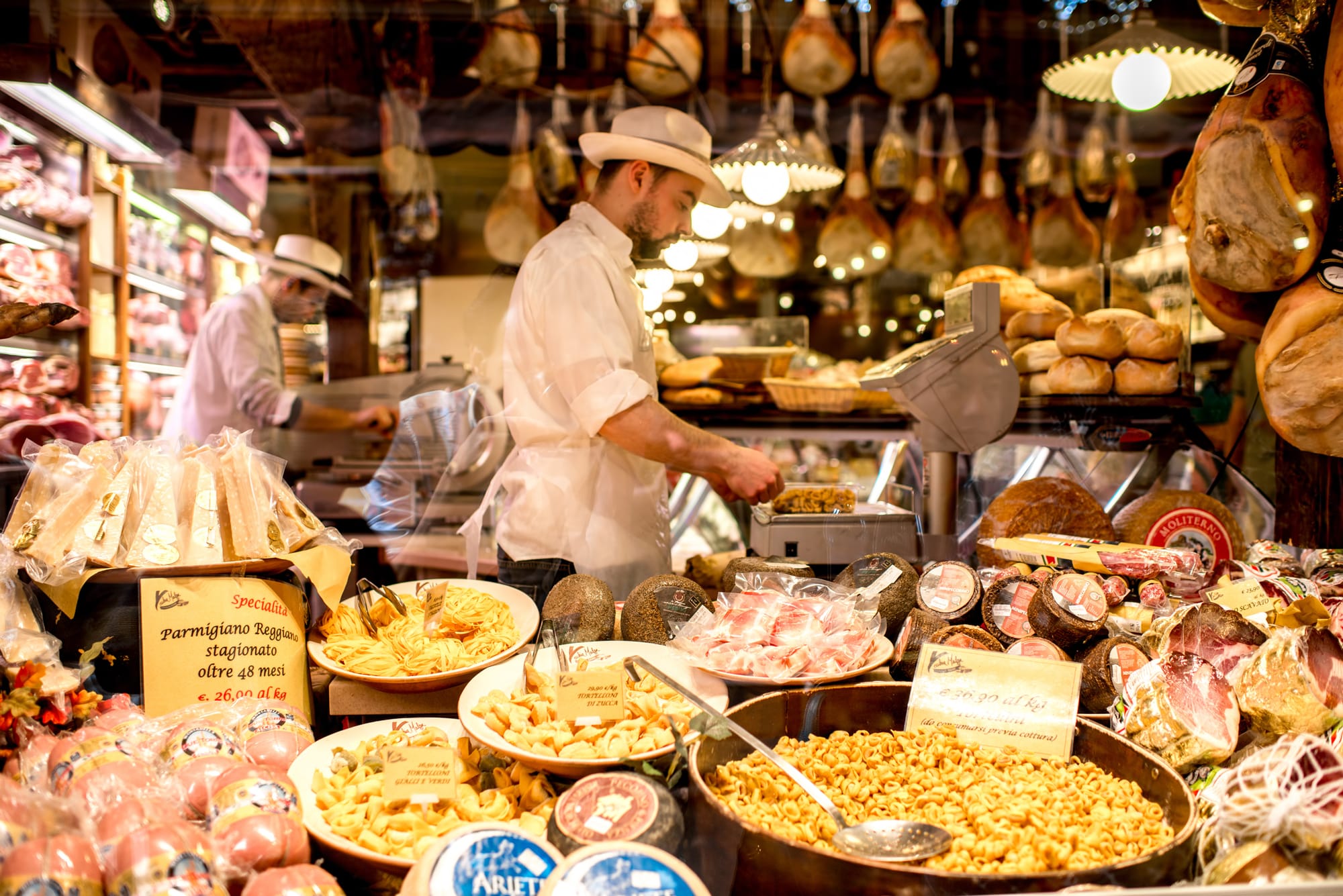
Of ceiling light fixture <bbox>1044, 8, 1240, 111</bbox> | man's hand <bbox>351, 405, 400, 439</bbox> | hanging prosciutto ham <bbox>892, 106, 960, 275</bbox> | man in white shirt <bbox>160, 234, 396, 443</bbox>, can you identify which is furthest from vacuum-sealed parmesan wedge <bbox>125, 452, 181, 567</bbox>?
hanging prosciutto ham <bbox>892, 106, 960, 275</bbox>

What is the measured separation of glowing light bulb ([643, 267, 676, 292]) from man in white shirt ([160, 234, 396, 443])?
151 centimetres

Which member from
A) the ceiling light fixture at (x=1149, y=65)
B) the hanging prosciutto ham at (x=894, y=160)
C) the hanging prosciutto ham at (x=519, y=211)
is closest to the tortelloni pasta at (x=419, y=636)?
the ceiling light fixture at (x=1149, y=65)

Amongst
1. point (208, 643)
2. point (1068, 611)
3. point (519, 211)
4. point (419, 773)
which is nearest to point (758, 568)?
point (1068, 611)

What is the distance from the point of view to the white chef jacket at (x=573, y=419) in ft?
6.60

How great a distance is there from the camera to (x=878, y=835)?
1000mm

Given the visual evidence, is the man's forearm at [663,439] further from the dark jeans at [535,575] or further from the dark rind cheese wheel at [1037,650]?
the dark rind cheese wheel at [1037,650]

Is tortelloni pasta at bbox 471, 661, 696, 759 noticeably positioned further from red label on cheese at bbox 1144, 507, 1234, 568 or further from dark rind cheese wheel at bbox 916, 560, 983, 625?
red label on cheese at bbox 1144, 507, 1234, 568

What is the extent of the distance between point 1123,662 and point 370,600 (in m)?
1.19

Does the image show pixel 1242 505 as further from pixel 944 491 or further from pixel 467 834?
pixel 467 834

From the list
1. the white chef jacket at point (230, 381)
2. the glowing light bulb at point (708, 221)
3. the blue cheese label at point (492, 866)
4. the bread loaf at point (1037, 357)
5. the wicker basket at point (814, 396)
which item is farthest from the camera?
the white chef jacket at point (230, 381)

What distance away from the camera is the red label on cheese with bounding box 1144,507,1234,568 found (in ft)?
6.79

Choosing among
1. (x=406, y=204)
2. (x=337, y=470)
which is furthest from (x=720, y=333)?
(x=406, y=204)

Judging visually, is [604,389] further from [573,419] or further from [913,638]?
[913,638]

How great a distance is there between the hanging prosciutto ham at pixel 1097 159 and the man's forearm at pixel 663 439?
429 centimetres
